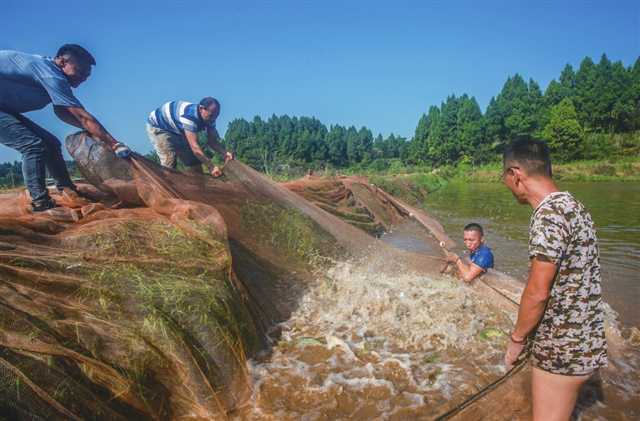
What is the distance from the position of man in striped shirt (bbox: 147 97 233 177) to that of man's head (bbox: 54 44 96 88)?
1757 millimetres

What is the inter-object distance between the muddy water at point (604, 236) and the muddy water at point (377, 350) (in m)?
2.26

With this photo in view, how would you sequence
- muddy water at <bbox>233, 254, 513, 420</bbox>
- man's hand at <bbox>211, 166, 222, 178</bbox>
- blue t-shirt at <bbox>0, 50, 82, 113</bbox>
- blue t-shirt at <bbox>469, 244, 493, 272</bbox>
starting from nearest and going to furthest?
muddy water at <bbox>233, 254, 513, 420</bbox> → blue t-shirt at <bbox>0, 50, 82, 113</bbox> → blue t-shirt at <bbox>469, 244, 493, 272</bbox> → man's hand at <bbox>211, 166, 222, 178</bbox>

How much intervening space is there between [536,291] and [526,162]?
73 centimetres

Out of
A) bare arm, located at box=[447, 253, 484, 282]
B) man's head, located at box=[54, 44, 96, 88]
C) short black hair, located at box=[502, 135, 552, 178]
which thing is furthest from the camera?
bare arm, located at box=[447, 253, 484, 282]

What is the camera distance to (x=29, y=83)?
3.89 metres

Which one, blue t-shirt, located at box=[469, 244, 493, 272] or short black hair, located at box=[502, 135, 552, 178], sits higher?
short black hair, located at box=[502, 135, 552, 178]

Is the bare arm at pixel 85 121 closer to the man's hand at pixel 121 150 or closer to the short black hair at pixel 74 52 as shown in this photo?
the man's hand at pixel 121 150

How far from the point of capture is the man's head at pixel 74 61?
397 cm

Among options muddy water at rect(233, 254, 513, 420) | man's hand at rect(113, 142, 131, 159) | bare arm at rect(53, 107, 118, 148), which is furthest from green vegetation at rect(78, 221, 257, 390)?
bare arm at rect(53, 107, 118, 148)

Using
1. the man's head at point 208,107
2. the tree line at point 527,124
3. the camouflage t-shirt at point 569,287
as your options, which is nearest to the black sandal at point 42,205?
the man's head at point 208,107

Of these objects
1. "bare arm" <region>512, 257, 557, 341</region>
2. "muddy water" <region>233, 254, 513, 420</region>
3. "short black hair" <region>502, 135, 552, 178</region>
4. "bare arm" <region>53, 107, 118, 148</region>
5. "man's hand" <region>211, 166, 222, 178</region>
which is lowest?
"muddy water" <region>233, 254, 513, 420</region>

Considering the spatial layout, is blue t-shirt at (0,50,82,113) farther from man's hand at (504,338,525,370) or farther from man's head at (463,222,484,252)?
man's head at (463,222,484,252)

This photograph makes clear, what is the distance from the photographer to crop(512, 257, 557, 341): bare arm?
2.00m

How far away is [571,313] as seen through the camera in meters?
2.10
